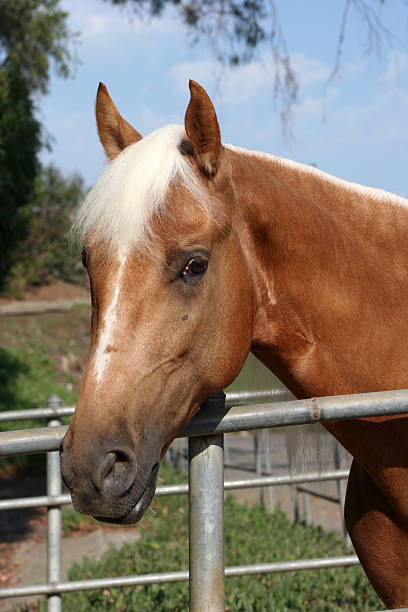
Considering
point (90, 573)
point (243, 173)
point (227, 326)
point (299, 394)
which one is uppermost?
point (243, 173)

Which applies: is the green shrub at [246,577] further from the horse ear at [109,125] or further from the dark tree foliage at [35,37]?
the dark tree foliage at [35,37]

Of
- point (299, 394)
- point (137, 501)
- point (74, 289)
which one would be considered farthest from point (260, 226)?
point (74, 289)

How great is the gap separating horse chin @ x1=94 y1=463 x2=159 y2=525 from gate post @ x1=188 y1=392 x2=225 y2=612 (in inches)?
5.1

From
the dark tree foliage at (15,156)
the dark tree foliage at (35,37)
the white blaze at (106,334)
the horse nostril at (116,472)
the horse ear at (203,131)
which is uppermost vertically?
the dark tree foliage at (35,37)

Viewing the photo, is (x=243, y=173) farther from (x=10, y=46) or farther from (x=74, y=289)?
(x=74, y=289)

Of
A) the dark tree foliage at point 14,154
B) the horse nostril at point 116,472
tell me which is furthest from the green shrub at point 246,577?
the dark tree foliage at point 14,154

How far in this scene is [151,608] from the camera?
449cm

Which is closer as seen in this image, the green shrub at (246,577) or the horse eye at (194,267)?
the horse eye at (194,267)

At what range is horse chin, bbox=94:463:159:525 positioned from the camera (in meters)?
1.52

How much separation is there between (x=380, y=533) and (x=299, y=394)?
1.93 feet

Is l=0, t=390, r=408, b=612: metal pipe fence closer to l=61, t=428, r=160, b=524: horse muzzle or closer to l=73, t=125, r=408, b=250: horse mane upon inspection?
l=61, t=428, r=160, b=524: horse muzzle

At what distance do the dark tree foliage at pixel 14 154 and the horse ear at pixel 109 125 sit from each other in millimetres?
7516

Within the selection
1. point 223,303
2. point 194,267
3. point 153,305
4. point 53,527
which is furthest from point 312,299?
point 53,527

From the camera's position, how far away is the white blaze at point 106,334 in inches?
62.7
